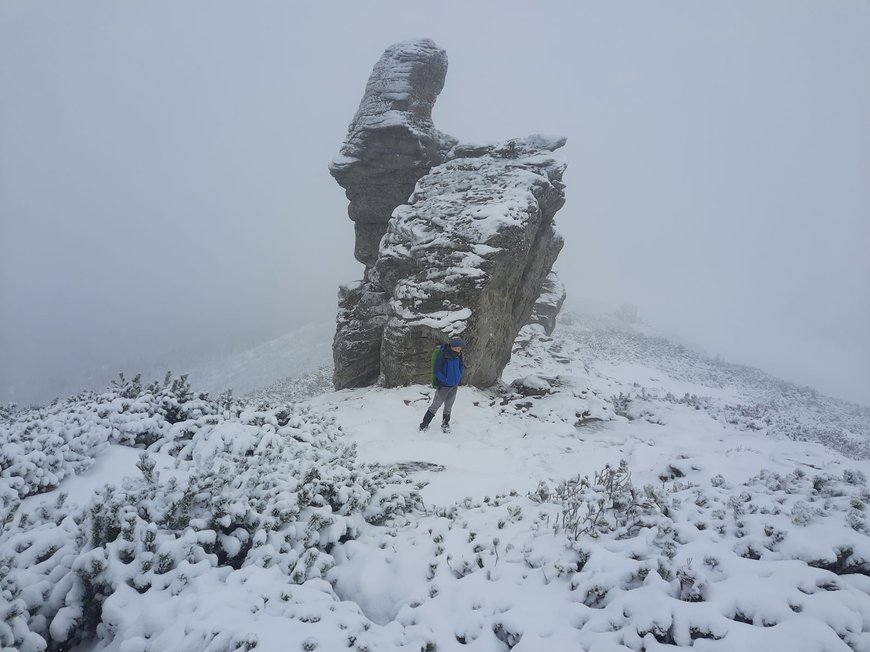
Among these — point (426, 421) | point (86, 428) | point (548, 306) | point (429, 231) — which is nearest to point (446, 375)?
point (426, 421)

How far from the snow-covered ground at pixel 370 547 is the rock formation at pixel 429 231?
254 inches

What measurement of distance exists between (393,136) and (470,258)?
31.2 feet

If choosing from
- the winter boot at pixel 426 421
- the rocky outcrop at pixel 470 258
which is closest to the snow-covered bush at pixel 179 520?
the winter boot at pixel 426 421

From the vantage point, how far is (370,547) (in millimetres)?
4715

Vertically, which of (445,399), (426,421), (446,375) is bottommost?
(426,421)

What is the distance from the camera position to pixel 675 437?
10.1 meters

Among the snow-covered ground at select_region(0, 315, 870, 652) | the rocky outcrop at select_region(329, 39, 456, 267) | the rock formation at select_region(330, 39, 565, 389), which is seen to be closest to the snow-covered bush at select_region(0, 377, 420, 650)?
the snow-covered ground at select_region(0, 315, 870, 652)

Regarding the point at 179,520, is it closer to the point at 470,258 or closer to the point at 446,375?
the point at 446,375

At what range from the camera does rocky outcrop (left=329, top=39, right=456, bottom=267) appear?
64.3 ft

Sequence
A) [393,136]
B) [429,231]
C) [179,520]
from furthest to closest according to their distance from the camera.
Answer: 1. [393,136]
2. [429,231]
3. [179,520]

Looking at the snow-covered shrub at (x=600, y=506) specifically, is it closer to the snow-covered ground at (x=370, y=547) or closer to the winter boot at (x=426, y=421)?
the snow-covered ground at (x=370, y=547)

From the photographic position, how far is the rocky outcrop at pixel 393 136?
1959 centimetres

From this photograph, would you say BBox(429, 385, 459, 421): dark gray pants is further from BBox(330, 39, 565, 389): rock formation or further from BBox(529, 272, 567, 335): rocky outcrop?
BBox(529, 272, 567, 335): rocky outcrop

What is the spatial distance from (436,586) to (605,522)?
194 cm
